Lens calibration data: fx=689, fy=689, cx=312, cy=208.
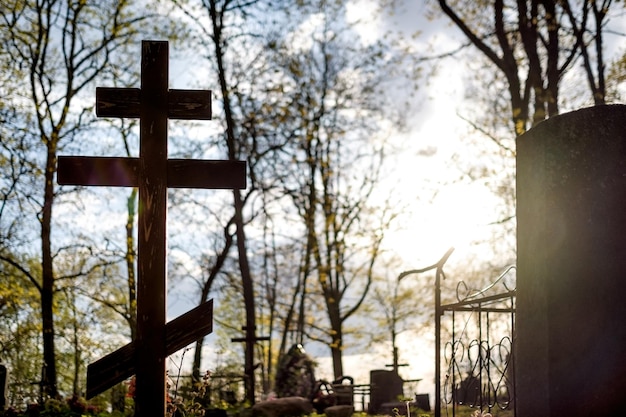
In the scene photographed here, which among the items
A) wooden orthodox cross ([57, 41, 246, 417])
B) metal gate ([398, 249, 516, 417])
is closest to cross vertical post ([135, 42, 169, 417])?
wooden orthodox cross ([57, 41, 246, 417])

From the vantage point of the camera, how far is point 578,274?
4301mm

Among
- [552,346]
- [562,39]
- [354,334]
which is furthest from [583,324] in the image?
[354,334]

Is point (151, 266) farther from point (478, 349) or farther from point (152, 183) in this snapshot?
point (478, 349)

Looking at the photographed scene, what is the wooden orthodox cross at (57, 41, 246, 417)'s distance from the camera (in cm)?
458

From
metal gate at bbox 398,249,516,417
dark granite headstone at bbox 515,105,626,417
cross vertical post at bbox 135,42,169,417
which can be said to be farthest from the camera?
metal gate at bbox 398,249,516,417

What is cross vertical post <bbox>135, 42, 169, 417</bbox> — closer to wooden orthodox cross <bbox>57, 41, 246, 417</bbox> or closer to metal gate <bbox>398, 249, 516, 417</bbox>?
wooden orthodox cross <bbox>57, 41, 246, 417</bbox>

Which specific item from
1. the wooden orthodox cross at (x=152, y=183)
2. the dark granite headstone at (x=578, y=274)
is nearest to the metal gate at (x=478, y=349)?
the dark granite headstone at (x=578, y=274)

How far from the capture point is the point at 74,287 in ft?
57.6

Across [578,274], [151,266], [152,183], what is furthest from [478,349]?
[152,183]

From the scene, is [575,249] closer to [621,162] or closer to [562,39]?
[621,162]

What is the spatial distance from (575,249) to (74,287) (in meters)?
15.4

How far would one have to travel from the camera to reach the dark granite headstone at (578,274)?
14.0 feet

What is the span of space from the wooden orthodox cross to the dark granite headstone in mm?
2120

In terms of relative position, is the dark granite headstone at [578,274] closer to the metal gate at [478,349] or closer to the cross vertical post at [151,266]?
the metal gate at [478,349]
